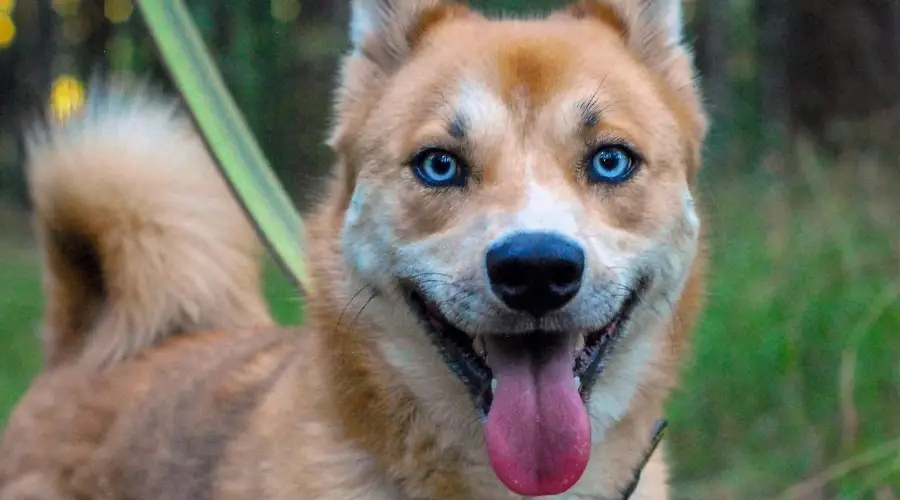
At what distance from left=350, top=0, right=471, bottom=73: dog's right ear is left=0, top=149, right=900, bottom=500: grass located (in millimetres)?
1146

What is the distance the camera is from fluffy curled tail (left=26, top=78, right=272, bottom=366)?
2963mm

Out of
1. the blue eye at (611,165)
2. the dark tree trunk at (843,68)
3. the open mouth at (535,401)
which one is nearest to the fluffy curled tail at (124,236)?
the open mouth at (535,401)

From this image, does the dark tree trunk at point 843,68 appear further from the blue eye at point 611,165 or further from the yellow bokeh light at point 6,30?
the yellow bokeh light at point 6,30

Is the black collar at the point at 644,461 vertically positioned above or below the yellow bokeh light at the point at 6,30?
above

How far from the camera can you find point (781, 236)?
400cm

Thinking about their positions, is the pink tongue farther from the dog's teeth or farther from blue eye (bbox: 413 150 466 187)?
blue eye (bbox: 413 150 466 187)

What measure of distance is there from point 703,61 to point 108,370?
4.39 metres

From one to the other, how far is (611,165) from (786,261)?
2.03 meters

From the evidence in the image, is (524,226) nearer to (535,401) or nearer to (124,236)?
(535,401)

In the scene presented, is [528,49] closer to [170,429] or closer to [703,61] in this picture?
[170,429]

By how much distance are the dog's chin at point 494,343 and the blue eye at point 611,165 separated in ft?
0.72

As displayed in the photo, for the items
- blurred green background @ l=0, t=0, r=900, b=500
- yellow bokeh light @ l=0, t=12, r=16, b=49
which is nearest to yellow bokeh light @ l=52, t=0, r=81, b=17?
yellow bokeh light @ l=0, t=12, r=16, b=49

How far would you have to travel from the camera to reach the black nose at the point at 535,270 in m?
1.77

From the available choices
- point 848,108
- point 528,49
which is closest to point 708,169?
point 848,108
